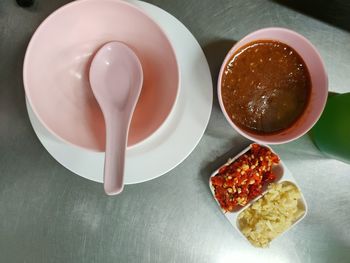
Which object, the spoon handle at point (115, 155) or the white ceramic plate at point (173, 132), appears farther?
the white ceramic plate at point (173, 132)

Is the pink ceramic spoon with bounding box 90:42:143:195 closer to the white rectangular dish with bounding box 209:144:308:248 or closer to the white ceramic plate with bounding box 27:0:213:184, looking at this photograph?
the white ceramic plate with bounding box 27:0:213:184

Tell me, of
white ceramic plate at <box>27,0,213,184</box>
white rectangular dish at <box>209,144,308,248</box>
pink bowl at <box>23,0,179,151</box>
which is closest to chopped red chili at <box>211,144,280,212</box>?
white rectangular dish at <box>209,144,308,248</box>

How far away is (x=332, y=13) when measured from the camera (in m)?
0.88

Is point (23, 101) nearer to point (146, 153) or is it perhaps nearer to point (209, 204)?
point (146, 153)

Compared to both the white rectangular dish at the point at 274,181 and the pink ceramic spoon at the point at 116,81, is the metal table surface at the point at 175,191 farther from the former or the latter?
the pink ceramic spoon at the point at 116,81

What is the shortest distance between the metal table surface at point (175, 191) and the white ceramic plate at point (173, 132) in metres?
0.08

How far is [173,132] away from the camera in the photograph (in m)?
0.78

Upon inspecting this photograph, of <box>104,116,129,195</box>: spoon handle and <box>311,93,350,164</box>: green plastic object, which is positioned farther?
<box>311,93,350,164</box>: green plastic object

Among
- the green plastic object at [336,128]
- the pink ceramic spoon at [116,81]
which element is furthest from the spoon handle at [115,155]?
the green plastic object at [336,128]

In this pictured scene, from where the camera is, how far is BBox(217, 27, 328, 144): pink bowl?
0.76m

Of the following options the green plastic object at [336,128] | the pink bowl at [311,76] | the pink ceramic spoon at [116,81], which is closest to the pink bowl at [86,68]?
the pink ceramic spoon at [116,81]

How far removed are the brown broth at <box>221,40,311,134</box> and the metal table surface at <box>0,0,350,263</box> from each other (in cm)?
7

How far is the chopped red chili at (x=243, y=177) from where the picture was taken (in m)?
0.82

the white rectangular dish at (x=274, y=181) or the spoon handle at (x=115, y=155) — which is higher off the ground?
the spoon handle at (x=115, y=155)
